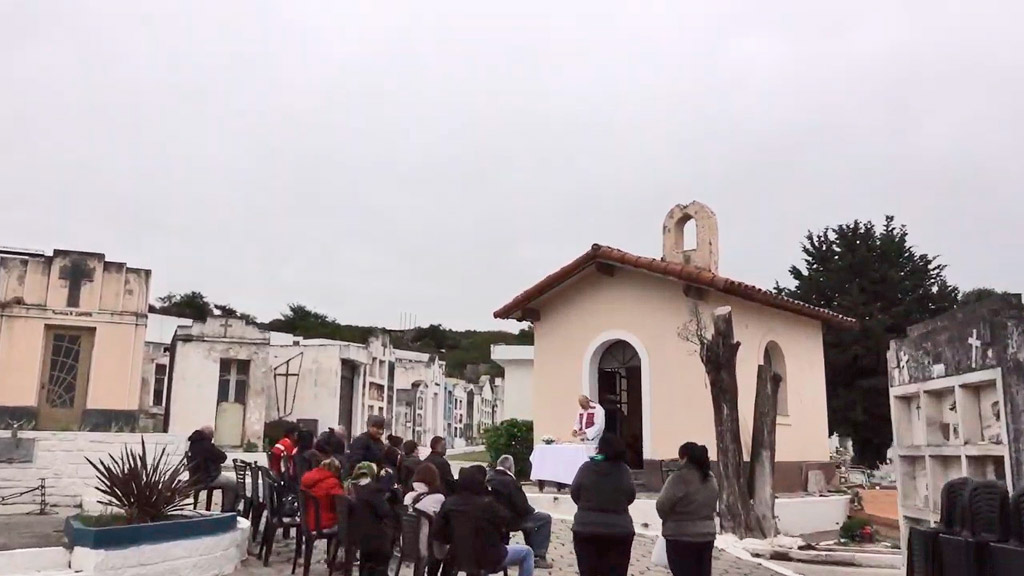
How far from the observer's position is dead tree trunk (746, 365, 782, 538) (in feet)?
39.2

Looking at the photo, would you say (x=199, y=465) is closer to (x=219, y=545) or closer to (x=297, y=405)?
(x=219, y=545)

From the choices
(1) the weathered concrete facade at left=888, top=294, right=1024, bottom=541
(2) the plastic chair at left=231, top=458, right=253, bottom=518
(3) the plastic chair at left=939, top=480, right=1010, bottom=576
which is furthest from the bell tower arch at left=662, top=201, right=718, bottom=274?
(3) the plastic chair at left=939, top=480, right=1010, bottom=576

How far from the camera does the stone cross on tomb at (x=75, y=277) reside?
14.8 m

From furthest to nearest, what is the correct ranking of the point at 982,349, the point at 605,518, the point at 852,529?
the point at 852,529, the point at 982,349, the point at 605,518

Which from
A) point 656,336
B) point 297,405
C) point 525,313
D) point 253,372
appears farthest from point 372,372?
Result: point 656,336

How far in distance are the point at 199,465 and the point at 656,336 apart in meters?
8.02

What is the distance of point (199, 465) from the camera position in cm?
962

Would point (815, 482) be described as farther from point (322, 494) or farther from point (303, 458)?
point (322, 494)

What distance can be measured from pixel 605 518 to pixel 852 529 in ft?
29.3

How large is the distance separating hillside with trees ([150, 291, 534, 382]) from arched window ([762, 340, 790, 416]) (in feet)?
125

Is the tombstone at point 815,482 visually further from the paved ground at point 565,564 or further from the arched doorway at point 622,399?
the paved ground at point 565,564

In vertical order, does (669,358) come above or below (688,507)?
above

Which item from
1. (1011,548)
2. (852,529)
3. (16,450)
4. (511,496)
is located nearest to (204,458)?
(511,496)

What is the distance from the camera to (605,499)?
610 cm
